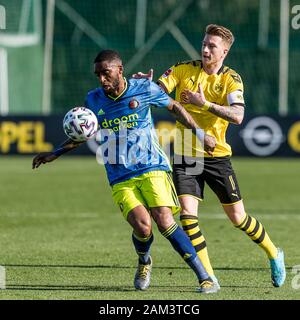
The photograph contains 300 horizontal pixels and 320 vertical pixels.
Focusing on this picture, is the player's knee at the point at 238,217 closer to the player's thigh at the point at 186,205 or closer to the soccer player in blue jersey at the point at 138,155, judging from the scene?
the player's thigh at the point at 186,205

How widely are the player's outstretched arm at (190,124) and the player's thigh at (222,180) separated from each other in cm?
48

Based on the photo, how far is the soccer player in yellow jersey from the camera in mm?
8977

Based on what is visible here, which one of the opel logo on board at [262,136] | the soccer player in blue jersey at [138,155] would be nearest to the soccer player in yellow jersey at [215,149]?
the soccer player in blue jersey at [138,155]

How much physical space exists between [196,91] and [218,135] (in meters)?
0.49

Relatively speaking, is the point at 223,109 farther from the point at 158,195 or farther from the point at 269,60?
the point at 269,60

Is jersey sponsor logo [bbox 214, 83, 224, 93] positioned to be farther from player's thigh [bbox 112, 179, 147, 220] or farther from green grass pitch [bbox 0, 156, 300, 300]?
green grass pitch [bbox 0, 156, 300, 300]

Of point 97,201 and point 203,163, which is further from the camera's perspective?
point 97,201

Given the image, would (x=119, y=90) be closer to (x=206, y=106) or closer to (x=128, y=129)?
(x=128, y=129)

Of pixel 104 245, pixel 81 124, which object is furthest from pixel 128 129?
pixel 104 245

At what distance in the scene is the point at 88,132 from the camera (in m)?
8.42

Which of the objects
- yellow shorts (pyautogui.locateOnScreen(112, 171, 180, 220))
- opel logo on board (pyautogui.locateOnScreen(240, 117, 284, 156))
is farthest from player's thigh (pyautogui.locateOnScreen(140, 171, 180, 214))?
opel logo on board (pyautogui.locateOnScreen(240, 117, 284, 156))

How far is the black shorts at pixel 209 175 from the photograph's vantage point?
9141 mm

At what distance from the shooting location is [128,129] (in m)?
8.73
